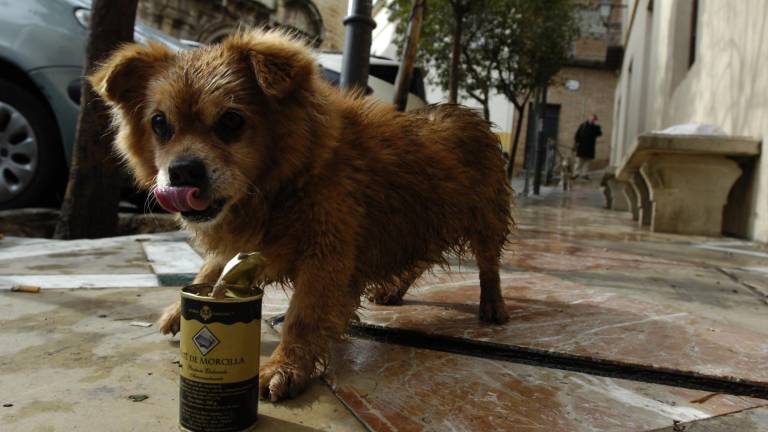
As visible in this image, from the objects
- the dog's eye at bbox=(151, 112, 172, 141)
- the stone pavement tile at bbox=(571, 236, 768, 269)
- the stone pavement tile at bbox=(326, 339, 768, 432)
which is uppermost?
the dog's eye at bbox=(151, 112, 172, 141)

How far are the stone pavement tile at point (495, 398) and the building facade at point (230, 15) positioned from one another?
14751mm

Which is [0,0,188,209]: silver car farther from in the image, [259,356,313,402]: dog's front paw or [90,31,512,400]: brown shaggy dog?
[259,356,313,402]: dog's front paw

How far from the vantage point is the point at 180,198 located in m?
1.77

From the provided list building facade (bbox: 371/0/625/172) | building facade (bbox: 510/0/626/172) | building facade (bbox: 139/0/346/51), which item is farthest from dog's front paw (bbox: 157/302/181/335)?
building facade (bbox: 510/0/626/172)

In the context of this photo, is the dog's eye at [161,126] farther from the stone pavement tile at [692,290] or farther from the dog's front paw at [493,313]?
the stone pavement tile at [692,290]

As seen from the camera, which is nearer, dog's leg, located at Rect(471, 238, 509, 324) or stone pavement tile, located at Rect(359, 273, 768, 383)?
stone pavement tile, located at Rect(359, 273, 768, 383)

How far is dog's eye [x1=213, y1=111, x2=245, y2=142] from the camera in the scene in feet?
6.19

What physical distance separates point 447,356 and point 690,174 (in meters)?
5.76

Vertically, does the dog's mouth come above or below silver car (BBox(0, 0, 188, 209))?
below

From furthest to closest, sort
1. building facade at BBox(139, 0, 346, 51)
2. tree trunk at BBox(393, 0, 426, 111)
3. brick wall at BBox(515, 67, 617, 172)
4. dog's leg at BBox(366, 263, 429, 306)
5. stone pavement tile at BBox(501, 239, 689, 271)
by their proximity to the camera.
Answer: brick wall at BBox(515, 67, 617, 172)
building facade at BBox(139, 0, 346, 51)
tree trunk at BBox(393, 0, 426, 111)
stone pavement tile at BBox(501, 239, 689, 271)
dog's leg at BBox(366, 263, 429, 306)

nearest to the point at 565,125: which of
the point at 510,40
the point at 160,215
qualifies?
the point at 510,40

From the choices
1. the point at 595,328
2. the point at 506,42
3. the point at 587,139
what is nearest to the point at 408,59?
the point at 595,328

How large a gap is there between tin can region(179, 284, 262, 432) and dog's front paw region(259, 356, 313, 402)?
22 centimetres

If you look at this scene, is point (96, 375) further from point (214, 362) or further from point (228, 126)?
point (228, 126)
